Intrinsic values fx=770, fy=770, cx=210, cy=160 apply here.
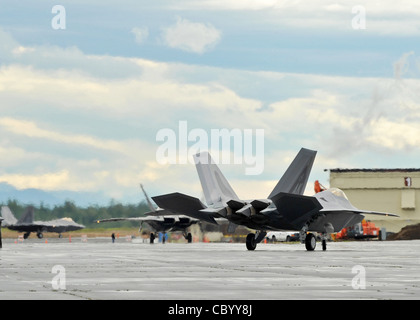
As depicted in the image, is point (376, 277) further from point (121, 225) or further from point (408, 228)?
point (121, 225)

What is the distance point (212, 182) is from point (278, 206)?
555 cm

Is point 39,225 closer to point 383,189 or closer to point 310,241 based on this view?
point 383,189

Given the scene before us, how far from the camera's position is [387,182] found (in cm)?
10200

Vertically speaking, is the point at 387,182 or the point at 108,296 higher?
the point at 387,182

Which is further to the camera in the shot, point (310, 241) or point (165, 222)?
point (165, 222)

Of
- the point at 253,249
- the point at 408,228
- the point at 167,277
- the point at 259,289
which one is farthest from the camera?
the point at 408,228

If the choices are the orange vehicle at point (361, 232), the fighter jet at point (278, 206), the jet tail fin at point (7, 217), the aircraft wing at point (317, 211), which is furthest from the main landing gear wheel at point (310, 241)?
the jet tail fin at point (7, 217)

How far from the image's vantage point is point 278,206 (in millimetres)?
38094

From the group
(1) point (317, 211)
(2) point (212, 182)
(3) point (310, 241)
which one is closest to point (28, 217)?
(2) point (212, 182)

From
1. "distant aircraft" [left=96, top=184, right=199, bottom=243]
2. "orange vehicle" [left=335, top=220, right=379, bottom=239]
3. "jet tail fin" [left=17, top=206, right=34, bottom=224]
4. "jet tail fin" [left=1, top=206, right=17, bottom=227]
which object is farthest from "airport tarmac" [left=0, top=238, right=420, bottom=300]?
"jet tail fin" [left=1, top=206, right=17, bottom=227]

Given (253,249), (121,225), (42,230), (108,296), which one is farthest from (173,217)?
(108,296)

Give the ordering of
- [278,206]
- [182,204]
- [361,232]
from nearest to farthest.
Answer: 1. [278,206]
2. [182,204]
3. [361,232]
